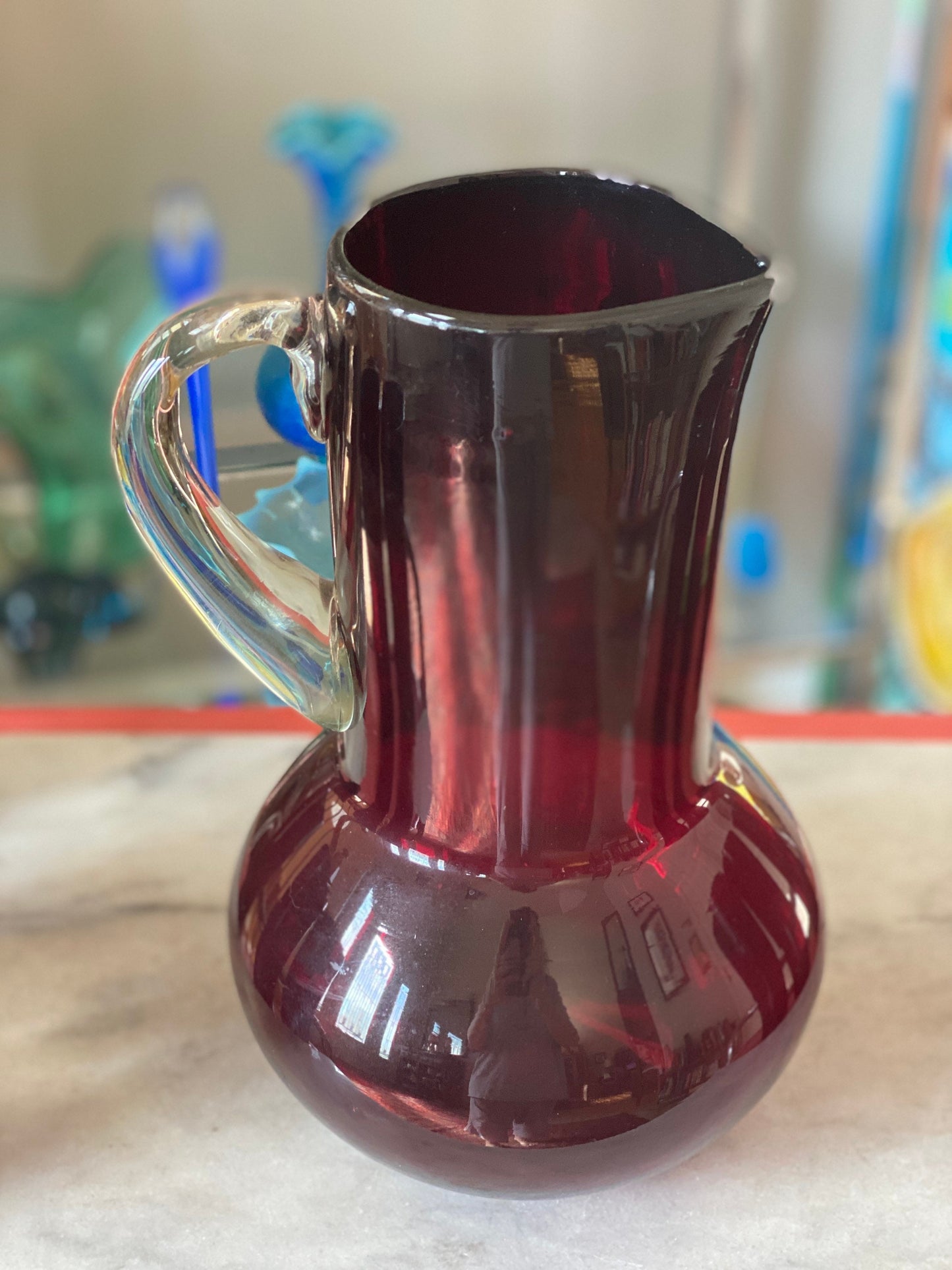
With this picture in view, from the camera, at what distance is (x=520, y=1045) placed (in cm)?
22

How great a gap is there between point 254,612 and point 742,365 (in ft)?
0.34

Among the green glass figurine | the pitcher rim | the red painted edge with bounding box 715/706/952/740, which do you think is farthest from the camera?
the green glass figurine

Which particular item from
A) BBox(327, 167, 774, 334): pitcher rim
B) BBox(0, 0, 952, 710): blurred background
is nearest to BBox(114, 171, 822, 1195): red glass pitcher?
BBox(327, 167, 774, 334): pitcher rim

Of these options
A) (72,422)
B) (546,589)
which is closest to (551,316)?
(546,589)

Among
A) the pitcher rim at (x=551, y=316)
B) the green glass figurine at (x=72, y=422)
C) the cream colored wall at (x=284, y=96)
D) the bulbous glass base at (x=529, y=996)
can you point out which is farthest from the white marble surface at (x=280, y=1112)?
the cream colored wall at (x=284, y=96)

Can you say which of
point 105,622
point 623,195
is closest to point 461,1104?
point 623,195

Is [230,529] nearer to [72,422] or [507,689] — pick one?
[507,689]

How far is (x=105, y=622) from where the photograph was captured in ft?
3.71

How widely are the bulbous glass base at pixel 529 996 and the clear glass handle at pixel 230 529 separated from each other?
29 mm

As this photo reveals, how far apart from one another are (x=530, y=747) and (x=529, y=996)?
4 cm

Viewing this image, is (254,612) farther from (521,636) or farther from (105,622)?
(105,622)

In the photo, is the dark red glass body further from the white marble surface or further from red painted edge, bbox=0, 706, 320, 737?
red painted edge, bbox=0, 706, 320, 737

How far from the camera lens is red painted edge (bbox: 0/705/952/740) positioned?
43 cm

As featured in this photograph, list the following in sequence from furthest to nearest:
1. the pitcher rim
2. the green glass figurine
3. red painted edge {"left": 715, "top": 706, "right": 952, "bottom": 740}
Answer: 1. the green glass figurine
2. red painted edge {"left": 715, "top": 706, "right": 952, "bottom": 740}
3. the pitcher rim
